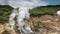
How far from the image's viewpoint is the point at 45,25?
960 mm

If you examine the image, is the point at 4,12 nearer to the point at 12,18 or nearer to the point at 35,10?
the point at 12,18

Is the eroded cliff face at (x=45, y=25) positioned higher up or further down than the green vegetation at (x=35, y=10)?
further down

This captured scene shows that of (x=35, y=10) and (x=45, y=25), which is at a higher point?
(x=35, y=10)

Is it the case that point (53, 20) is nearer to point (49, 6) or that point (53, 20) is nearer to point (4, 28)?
point (49, 6)

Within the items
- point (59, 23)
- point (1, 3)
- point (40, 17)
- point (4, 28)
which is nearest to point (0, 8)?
point (1, 3)

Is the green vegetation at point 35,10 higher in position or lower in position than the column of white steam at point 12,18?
higher

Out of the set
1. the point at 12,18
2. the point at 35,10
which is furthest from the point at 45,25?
the point at 12,18

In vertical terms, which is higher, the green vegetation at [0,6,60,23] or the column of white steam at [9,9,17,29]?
the green vegetation at [0,6,60,23]

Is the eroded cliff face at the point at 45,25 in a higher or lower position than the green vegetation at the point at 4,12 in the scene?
lower

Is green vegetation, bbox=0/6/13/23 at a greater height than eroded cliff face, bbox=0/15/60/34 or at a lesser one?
greater

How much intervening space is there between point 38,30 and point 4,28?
0.78ft

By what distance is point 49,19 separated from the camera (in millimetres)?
984

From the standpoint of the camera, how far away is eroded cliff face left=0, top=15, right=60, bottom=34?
945 mm

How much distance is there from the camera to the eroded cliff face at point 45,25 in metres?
0.94
